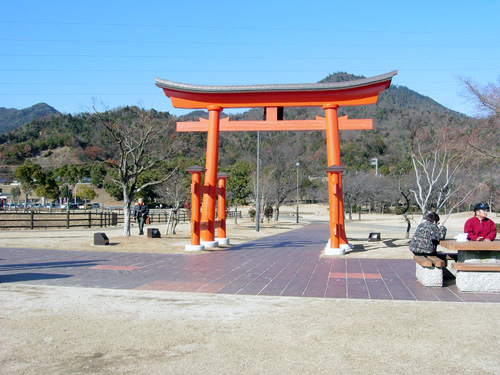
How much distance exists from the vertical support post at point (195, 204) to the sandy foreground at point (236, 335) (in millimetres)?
7034

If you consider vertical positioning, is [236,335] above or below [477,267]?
below

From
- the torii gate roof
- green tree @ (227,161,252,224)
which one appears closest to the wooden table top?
the torii gate roof

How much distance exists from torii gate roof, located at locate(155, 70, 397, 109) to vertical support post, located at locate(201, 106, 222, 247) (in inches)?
21.2

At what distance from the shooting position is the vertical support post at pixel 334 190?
14.6 metres

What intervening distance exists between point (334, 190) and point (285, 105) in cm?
346

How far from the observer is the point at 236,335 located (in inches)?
211

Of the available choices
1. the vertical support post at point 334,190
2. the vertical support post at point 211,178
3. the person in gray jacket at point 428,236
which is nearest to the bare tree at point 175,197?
the vertical support post at point 211,178

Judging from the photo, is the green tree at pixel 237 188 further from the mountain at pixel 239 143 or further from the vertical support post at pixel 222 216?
the vertical support post at pixel 222 216

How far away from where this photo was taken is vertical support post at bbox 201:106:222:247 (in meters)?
15.8

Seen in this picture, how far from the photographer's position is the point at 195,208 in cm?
1514

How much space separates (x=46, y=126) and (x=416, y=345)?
131 m

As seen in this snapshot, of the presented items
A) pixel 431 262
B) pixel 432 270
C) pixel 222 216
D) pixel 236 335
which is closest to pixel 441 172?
pixel 222 216

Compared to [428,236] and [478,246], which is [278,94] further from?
[478,246]

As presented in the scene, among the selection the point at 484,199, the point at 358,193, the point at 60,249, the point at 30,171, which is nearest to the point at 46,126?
the point at 30,171
